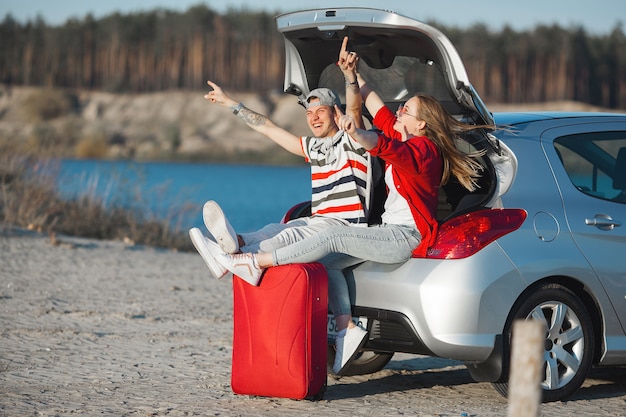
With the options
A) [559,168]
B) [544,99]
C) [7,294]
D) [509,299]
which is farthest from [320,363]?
[544,99]

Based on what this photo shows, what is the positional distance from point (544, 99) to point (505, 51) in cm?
646

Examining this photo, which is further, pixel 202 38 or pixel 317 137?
pixel 202 38

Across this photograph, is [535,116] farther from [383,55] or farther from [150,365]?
[150,365]

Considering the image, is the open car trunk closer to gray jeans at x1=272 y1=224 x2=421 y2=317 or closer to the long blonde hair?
the long blonde hair

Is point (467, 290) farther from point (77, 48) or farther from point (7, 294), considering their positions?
point (77, 48)

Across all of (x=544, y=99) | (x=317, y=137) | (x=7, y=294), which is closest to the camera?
(x=317, y=137)

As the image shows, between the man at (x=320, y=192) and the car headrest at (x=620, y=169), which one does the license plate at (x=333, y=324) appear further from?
the car headrest at (x=620, y=169)

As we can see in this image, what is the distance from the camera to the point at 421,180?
6316mm

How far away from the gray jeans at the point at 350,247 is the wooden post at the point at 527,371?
2.48 m

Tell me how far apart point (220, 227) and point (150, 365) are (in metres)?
1.75

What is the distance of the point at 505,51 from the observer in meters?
91.1

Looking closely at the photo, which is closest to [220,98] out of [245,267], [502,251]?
[245,267]

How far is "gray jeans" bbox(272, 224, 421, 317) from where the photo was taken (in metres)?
6.28

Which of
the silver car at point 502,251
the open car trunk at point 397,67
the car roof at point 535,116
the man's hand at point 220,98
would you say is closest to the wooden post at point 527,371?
the silver car at point 502,251
